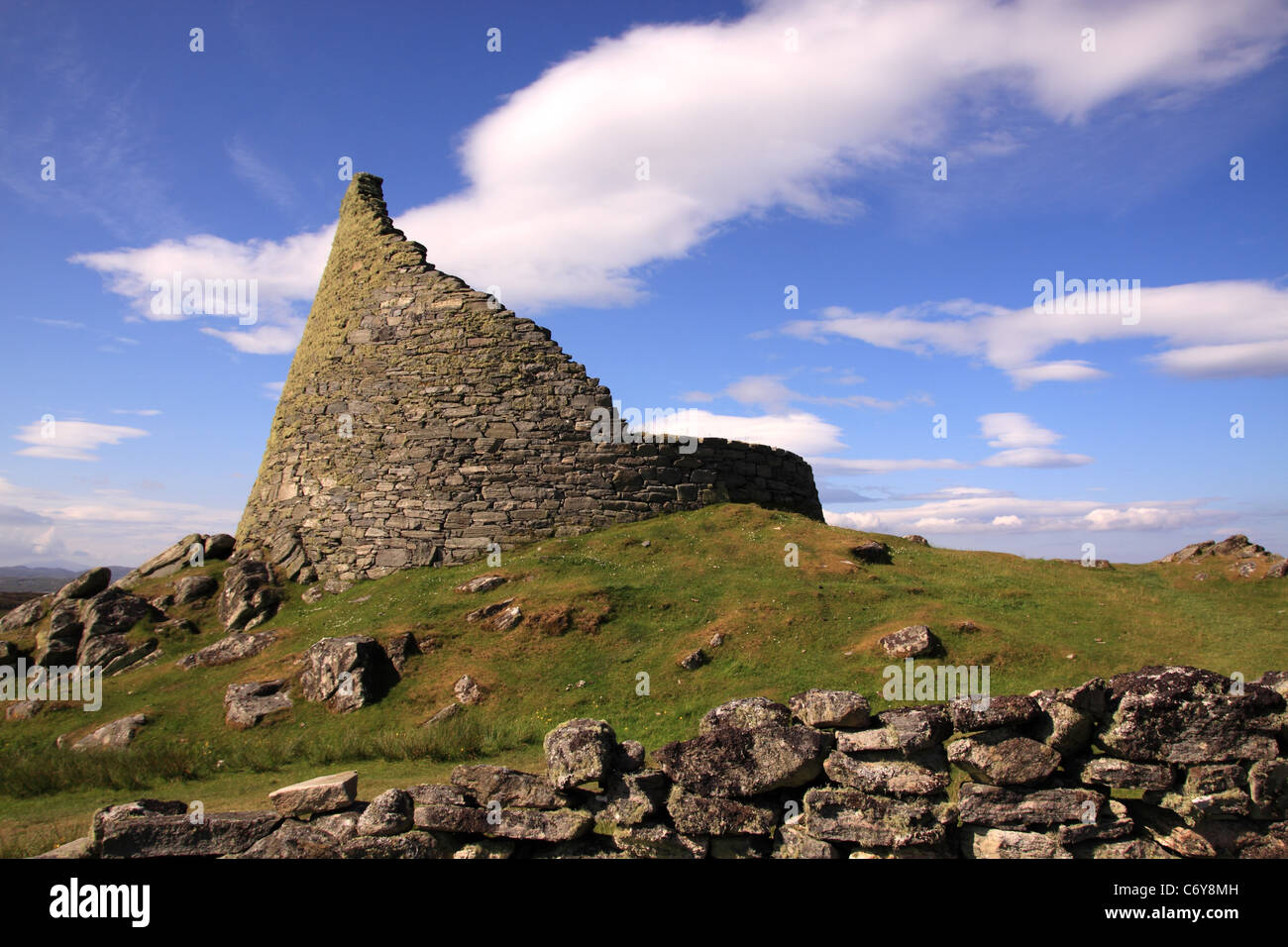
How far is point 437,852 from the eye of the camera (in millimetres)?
6422

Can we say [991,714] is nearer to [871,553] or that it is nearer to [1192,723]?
[1192,723]

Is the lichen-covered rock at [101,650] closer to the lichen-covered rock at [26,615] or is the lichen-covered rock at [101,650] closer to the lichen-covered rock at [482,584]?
the lichen-covered rock at [26,615]

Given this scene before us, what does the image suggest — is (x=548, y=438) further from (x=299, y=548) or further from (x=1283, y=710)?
(x=1283, y=710)

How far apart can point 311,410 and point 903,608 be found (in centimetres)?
1769

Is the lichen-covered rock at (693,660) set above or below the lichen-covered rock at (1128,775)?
below

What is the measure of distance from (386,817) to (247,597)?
1547cm

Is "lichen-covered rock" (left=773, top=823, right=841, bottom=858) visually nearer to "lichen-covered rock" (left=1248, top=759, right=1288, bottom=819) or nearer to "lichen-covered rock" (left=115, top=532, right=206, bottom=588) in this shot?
"lichen-covered rock" (left=1248, top=759, right=1288, bottom=819)

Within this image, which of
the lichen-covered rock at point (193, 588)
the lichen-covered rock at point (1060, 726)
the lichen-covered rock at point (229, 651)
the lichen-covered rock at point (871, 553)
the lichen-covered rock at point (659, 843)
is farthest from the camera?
the lichen-covered rock at point (193, 588)

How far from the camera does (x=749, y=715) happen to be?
284 inches

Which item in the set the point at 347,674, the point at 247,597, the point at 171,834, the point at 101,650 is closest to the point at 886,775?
the point at 171,834

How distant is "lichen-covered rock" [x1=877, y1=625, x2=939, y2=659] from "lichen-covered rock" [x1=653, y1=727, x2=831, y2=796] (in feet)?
23.7

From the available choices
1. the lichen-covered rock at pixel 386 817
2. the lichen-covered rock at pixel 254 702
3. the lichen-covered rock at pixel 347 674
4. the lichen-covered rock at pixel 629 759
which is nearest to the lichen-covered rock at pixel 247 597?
the lichen-covered rock at pixel 254 702

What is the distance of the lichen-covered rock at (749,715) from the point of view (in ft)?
23.2

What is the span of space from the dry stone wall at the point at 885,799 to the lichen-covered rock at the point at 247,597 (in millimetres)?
13635
